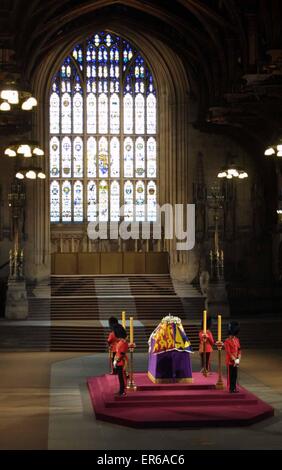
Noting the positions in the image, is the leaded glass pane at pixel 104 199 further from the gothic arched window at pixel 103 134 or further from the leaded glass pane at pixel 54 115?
the leaded glass pane at pixel 54 115

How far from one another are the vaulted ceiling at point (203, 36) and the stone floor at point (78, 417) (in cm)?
884

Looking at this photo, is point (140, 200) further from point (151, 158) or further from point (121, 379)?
point (121, 379)

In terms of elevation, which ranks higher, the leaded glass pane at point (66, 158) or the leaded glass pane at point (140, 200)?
the leaded glass pane at point (66, 158)

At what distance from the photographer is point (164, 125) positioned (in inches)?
1651

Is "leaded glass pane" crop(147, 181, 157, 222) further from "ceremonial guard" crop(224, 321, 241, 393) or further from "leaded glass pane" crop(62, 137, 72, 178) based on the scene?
"ceremonial guard" crop(224, 321, 241, 393)

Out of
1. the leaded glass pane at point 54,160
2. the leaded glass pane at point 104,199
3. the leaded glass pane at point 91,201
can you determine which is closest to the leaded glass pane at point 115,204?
the leaded glass pane at point 104,199

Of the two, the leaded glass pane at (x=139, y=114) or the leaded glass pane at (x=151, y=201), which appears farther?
the leaded glass pane at (x=139, y=114)

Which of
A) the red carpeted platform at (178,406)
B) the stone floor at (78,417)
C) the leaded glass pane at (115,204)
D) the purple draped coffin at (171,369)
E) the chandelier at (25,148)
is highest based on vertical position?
the chandelier at (25,148)

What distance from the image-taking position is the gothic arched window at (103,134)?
42.6 meters

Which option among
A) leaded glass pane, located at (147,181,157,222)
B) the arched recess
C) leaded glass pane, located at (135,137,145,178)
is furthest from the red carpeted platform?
leaded glass pane, located at (135,137,145,178)

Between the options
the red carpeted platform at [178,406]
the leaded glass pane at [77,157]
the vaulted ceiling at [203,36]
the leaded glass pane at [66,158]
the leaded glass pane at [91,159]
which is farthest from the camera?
the leaded glass pane at [91,159]

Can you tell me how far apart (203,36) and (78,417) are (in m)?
23.2

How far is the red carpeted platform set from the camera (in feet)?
49.7

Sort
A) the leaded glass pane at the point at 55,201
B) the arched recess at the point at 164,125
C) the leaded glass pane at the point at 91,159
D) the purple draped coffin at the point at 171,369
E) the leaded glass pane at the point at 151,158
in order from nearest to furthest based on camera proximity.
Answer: the purple draped coffin at the point at 171,369
the arched recess at the point at 164,125
the leaded glass pane at the point at 55,201
the leaded glass pane at the point at 91,159
the leaded glass pane at the point at 151,158
